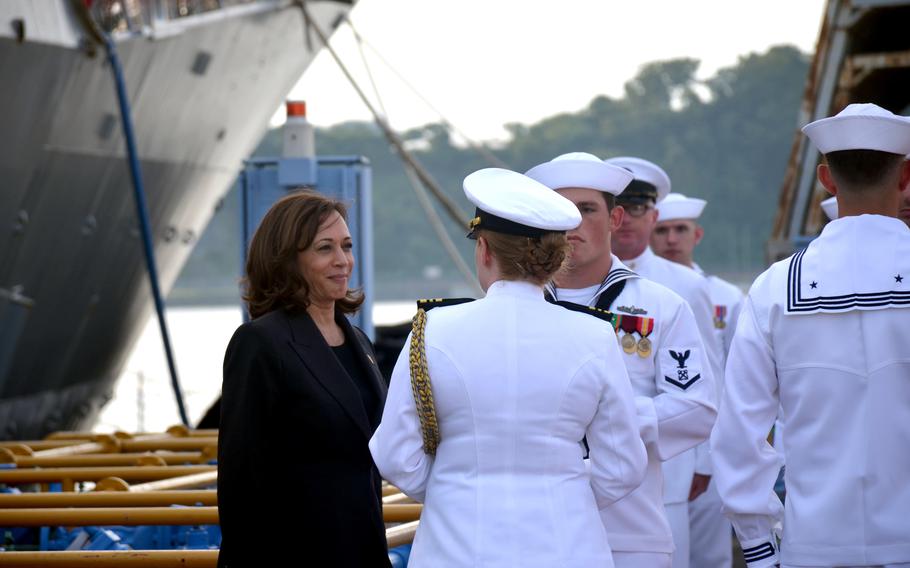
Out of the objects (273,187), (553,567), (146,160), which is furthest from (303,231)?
(146,160)

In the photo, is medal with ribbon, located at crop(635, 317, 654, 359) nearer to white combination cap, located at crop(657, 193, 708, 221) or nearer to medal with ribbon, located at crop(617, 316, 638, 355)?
medal with ribbon, located at crop(617, 316, 638, 355)

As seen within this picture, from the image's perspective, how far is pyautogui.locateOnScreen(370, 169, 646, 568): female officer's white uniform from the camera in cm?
311

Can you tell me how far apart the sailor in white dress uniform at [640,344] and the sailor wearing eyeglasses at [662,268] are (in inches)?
39.2

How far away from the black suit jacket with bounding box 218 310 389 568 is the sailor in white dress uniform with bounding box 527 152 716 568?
75cm

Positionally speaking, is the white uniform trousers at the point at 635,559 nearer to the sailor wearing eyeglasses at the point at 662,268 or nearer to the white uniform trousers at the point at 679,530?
the white uniform trousers at the point at 679,530

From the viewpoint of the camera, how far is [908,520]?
3.32 m

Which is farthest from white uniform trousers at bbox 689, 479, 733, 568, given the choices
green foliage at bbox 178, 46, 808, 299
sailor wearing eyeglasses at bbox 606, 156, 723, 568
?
green foliage at bbox 178, 46, 808, 299

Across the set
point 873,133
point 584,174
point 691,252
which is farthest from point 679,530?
point 691,252

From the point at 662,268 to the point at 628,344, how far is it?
75.9 inches

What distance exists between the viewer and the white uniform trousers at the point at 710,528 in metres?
5.97

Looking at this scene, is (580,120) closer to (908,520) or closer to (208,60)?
(208,60)

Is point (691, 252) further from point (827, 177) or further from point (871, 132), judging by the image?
point (871, 132)

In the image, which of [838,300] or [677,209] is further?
[677,209]

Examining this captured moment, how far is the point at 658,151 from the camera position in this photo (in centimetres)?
8344
